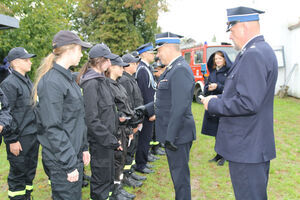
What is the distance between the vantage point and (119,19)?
2391cm

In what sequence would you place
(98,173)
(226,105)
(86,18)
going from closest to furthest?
(226,105), (98,173), (86,18)

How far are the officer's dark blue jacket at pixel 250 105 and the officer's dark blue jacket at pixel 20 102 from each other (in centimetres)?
259

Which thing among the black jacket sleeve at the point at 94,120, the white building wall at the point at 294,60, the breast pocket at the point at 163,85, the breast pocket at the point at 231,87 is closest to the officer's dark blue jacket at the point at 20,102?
the black jacket sleeve at the point at 94,120

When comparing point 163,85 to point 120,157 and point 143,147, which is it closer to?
point 120,157

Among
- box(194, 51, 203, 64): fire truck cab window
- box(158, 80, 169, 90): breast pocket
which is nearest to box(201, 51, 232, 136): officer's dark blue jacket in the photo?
box(158, 80, 169, 90): breast pocket

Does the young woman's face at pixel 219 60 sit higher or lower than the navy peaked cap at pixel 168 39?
lower

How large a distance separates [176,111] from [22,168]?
2278 mm

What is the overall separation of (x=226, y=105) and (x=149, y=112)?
2133 mm

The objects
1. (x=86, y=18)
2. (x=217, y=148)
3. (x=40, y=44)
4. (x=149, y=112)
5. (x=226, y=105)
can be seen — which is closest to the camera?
(x=226, y=105)

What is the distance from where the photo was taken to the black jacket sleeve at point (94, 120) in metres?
2.85

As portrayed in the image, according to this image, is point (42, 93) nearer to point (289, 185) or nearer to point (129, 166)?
point (129, 166)

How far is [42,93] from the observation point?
7.09 feet

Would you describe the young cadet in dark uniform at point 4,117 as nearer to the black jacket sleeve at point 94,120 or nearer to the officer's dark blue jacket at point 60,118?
the officer's dark blue jacket at point 60,118

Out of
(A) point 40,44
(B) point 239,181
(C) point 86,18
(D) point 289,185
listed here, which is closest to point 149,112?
(B) point 239,181
